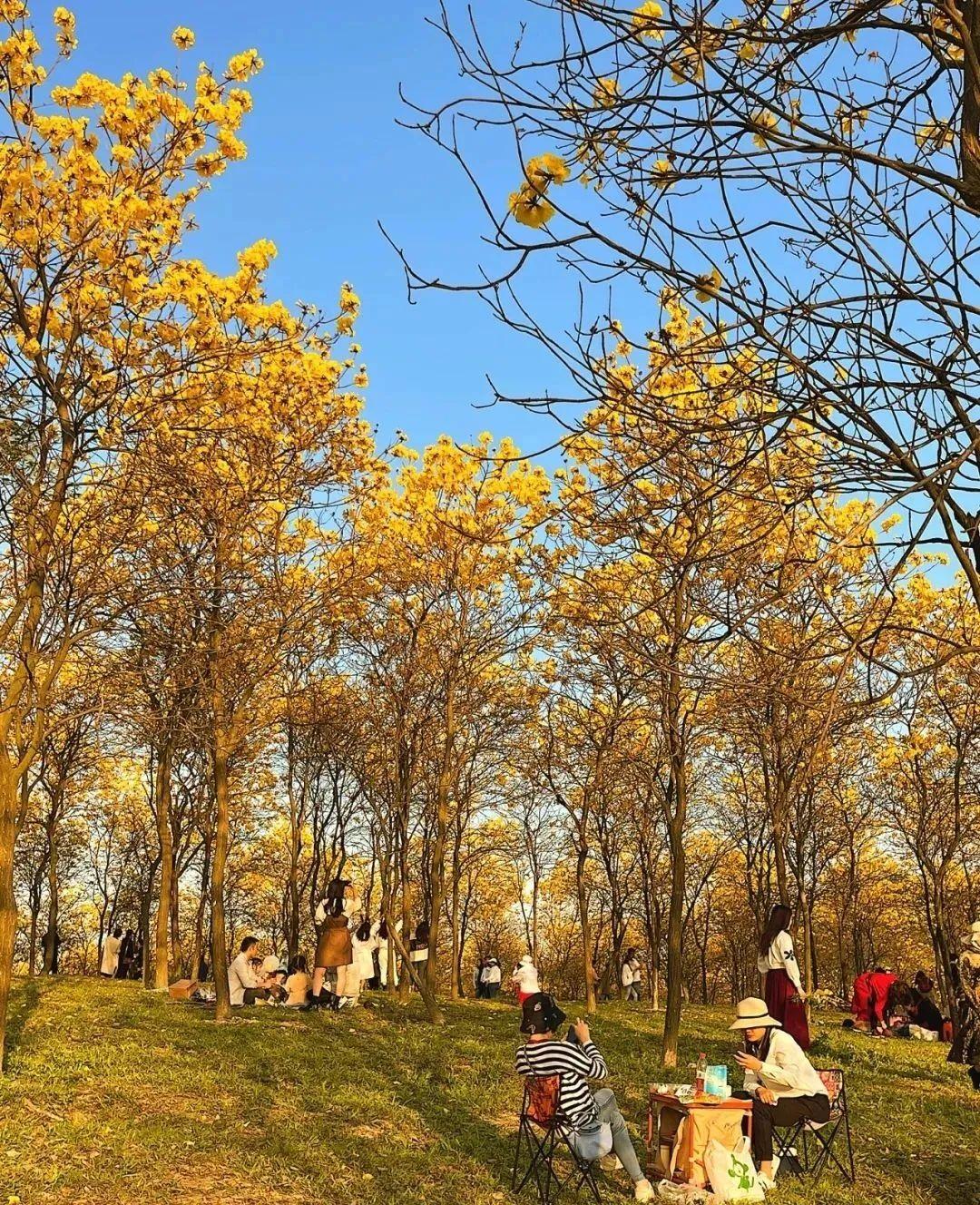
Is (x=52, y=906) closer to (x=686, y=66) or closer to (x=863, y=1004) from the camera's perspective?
(x=863, y=1004)

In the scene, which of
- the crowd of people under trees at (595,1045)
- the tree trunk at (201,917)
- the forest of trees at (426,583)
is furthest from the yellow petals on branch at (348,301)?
the tree trunk at (201,917)

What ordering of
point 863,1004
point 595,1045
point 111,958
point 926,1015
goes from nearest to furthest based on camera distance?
point 595,1045
point 926,1015
point 863,1004
point 111,958

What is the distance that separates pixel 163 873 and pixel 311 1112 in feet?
Result: 30.1

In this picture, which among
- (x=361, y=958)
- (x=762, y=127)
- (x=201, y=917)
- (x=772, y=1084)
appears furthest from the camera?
(x=201, y=917)

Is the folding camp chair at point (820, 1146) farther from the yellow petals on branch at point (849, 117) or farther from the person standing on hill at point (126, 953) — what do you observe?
the person standing on hill at point (126, 953)

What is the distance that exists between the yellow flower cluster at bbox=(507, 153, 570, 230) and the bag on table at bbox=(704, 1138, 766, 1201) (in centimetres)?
627

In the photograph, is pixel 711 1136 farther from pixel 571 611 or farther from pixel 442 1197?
pixel 571 611

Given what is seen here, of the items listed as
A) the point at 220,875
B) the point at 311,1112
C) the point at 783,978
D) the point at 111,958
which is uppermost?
the point at 220,875

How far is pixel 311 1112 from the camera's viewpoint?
8484 millimetres

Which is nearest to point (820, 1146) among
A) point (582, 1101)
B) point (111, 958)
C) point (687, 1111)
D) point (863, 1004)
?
point (687, 1111)

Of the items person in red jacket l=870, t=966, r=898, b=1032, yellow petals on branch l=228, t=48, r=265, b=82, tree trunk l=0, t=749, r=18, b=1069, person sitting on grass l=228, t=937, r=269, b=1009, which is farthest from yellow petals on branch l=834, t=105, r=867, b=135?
person in red jacket l=870, t=966, r=898, b=1032

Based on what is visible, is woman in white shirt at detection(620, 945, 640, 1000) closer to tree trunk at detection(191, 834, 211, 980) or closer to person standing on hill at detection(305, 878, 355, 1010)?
tree trunk at detection(191, 834, 211, 980)

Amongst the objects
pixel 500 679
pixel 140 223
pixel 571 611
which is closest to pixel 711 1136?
pixel 140 223

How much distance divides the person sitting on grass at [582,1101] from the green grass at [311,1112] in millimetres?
285
